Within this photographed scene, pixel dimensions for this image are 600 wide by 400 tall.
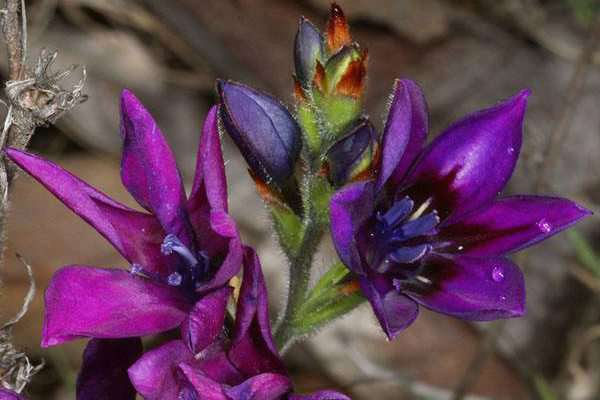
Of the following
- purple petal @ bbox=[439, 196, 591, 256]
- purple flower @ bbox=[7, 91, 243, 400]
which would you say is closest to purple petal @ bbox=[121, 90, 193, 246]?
purple flower @ bbox=[7, 91, 243, 400]

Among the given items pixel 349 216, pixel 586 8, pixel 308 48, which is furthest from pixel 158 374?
pixel 586 8

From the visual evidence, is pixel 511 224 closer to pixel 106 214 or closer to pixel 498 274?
pixel 498 274

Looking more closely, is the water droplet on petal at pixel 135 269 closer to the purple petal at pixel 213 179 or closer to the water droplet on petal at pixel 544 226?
the purple petal at pixel 213 179

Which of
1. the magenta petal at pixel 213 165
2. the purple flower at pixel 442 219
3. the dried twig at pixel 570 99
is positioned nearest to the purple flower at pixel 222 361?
the magenta petal at pixel 213 165

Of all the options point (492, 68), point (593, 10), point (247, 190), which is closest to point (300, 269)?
point (593, 10)

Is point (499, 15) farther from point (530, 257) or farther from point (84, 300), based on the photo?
point (84, 300)

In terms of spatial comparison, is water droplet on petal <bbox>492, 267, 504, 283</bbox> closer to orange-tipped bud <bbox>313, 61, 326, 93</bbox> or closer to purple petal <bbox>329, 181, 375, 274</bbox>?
purple petal <bbox>329, 181, 375, 274</bbox>
